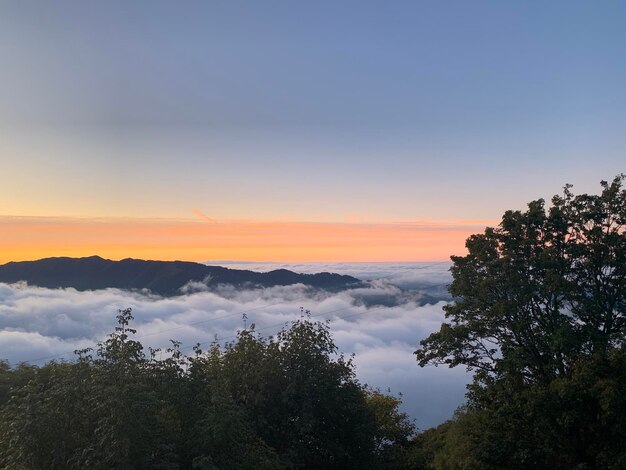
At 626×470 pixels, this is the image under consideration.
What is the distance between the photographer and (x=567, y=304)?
2109cm

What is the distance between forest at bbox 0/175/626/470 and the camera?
1494 centimetres

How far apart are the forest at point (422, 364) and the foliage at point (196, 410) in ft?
0.19

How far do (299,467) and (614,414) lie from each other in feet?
42.5

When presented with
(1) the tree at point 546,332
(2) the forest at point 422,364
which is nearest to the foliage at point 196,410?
(2) the forest at point 422,364

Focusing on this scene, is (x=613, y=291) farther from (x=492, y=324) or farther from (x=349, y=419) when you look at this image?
(x=349, y=419)

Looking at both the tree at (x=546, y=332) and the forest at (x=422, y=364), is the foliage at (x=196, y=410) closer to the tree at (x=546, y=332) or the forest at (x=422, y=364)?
the forest at (x=422, y=364)

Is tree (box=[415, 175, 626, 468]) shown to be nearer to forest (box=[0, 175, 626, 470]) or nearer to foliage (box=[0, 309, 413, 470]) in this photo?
forest (box=[0, 175, 626, 470])

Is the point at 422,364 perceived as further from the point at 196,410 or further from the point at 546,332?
the point at 196,410

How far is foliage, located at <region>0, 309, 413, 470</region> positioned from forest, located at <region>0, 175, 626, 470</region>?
0.19ft

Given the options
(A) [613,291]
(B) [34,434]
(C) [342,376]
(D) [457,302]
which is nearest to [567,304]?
(A) [613,291]

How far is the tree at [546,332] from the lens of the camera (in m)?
17.2

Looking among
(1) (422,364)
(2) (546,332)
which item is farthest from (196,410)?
(2) (546,332)

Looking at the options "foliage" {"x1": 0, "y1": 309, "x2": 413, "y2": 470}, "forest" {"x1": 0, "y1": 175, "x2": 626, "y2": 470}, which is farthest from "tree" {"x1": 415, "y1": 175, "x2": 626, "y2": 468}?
"foliage" {"x1": 0, "y1": 309, "x2": 413, "y2": 470}

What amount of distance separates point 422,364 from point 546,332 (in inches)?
234
